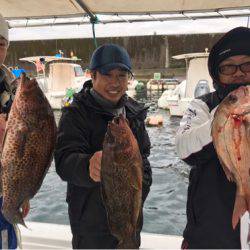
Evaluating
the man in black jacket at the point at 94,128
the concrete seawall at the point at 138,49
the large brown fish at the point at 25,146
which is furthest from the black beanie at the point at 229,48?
the concrete seawall at the point at 138,49

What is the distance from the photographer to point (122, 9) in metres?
4.53

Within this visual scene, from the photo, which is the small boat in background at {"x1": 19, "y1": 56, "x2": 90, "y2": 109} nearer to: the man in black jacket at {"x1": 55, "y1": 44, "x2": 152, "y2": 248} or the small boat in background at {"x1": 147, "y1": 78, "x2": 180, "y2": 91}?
the small boat in background at {"x1": 147, "y1": 78, "x2": 180, "y2": 91}

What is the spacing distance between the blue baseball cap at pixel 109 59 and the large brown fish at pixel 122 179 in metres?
0.68

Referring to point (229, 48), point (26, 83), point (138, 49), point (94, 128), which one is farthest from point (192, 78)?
point (138, 49)

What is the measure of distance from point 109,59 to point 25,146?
34.8 inches

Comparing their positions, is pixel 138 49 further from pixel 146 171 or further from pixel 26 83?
pixel 26 83

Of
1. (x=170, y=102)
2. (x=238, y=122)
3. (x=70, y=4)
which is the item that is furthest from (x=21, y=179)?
(x=170, y=102)

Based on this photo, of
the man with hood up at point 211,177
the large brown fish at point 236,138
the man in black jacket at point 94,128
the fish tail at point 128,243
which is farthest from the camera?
the man in black jacket at point 94,128

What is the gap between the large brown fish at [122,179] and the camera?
2162 millimetres

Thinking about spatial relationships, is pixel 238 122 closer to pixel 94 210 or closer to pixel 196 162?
pixel 196 162

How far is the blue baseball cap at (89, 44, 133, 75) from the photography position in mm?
2770

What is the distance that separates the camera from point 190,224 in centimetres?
278

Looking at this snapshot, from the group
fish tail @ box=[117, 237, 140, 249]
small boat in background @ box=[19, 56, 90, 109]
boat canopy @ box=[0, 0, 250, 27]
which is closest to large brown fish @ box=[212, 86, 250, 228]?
fish tail @ box=[117, 237, 140, 249]

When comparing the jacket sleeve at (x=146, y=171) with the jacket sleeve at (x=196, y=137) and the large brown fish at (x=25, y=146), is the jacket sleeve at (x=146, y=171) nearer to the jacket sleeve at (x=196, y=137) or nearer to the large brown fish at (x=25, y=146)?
the jacket sleeve at (x=196, y=137)
